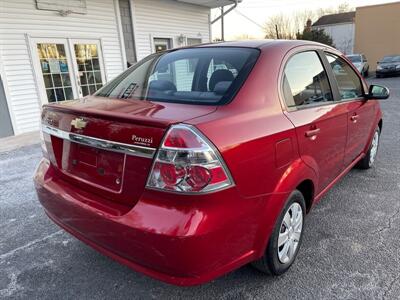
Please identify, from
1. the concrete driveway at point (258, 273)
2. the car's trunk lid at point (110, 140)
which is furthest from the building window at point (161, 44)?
the car's trunk lid at point (110, 140)

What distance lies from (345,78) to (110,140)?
2603 mm

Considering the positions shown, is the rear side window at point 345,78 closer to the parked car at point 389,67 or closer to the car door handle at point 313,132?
the car door handle at point 313,132

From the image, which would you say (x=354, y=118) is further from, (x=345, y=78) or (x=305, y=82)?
(x=305, y=82)

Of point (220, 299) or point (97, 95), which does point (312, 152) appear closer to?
point (220, 299)

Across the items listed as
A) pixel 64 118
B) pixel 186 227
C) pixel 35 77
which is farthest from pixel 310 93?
pixel 35 77

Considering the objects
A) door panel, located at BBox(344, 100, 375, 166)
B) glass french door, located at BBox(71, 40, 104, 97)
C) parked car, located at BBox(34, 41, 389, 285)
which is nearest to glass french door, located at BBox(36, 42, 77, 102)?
glass french door, located at BBox(71, 40, 104, 97)

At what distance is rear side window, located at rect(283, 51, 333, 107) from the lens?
232 centimetres

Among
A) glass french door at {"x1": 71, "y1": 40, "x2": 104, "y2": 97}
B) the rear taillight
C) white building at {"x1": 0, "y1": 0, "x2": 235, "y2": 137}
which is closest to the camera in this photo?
the rear taillight

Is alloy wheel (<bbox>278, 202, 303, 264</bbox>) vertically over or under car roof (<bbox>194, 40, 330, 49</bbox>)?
under

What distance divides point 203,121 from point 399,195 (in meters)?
2.93

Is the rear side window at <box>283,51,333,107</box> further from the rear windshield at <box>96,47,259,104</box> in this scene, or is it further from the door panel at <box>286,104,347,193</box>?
the rear windshield at <box>96,47,259,104</box>

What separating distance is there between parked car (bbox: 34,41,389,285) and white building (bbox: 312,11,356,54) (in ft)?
140

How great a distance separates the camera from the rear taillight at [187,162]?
1605 millimetres

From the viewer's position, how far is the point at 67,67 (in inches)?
330
